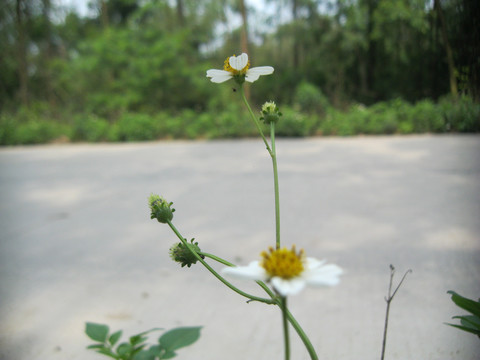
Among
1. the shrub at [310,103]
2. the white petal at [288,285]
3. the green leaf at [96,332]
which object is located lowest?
the green leaf at [96,332]

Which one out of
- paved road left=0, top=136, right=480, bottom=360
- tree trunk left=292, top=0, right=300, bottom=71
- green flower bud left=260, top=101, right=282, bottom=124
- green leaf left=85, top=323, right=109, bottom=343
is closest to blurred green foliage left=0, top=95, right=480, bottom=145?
paved road left=0, top=136, right=480, bottom=360

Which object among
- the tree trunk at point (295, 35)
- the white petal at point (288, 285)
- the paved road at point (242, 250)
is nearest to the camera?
the white petal at point (288, 285)

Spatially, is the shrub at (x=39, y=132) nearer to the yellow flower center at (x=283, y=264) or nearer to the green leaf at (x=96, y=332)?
the green leaf at (x=96, y=332)

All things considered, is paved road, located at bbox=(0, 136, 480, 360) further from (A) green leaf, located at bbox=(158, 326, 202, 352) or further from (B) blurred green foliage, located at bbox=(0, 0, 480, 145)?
(B) blurred green foliage, located at bbox=(0, 0, 480, 145)

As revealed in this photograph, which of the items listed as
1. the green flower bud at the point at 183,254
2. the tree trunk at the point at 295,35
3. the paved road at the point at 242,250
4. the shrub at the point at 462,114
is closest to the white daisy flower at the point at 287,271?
the green flower bud at the point at 183,254

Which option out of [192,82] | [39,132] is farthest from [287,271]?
[192,82]

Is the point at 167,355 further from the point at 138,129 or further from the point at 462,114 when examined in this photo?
the point at 138,129

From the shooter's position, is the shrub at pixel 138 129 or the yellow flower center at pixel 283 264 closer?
the yellow flower center at pixel 283 264

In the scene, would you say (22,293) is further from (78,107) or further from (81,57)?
(81,57)

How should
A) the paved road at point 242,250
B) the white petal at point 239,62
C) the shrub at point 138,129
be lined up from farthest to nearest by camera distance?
the shrub at point 138,129
the paved road at point 242,250
the white petal at point 239,62
